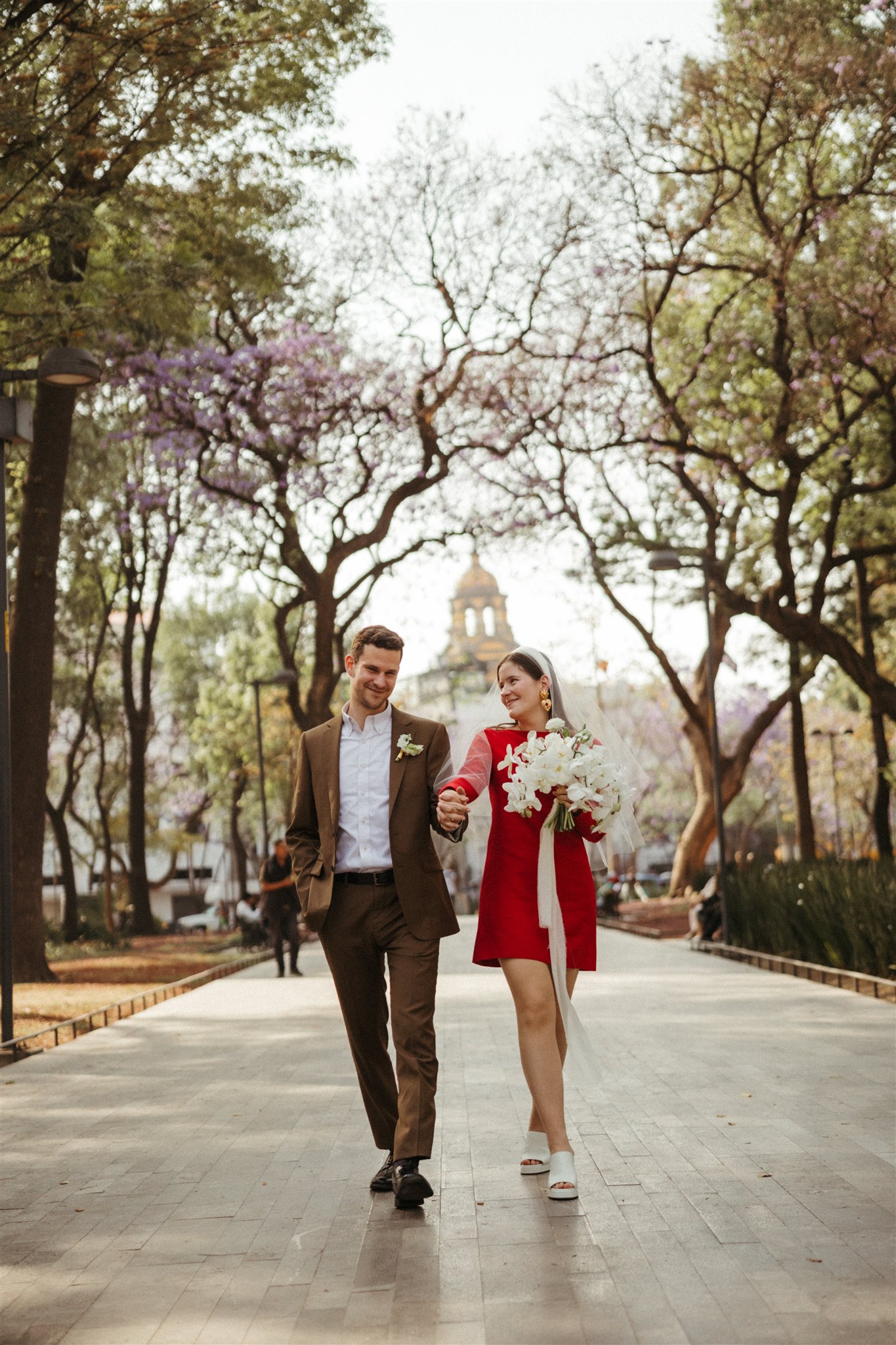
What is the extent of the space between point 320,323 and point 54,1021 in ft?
56.0

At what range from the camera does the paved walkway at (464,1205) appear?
14.0ft

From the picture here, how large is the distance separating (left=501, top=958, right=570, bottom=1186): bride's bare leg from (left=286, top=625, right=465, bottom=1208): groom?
34cm

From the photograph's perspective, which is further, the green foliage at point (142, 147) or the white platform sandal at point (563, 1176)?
the green foliage at point (142, 147)

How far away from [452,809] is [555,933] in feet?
2.46

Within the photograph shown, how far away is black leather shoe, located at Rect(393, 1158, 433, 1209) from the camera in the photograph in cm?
554

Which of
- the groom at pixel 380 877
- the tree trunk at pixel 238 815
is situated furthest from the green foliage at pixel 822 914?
the tree trunk at pixel 238 815

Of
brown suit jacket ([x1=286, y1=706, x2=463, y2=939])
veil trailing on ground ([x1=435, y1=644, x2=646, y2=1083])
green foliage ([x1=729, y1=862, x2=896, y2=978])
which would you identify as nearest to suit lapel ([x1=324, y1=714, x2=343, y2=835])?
brown suit jacket ([x1=286, y1=706, x2=463, y2=939])

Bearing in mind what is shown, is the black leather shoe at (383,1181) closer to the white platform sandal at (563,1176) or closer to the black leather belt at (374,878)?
the white platform sandal at (563,1176)

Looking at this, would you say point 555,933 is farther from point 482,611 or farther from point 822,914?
point 482,611

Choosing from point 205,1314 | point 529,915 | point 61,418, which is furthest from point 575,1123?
point 61,418

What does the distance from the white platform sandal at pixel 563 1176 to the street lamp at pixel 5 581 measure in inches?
246

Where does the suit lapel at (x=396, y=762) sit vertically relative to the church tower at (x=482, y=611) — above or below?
below

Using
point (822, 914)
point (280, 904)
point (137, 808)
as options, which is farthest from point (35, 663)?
point (137, 808)

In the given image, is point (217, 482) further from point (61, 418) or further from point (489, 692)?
point (489, 692)
